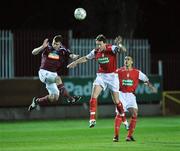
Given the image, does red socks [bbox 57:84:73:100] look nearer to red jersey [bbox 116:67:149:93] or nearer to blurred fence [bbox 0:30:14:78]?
red jersey [bbox 116:67:149:93]

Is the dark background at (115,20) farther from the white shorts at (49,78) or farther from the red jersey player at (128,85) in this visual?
the red jersey player at (128,85)

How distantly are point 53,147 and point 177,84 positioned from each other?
2266 centimetres

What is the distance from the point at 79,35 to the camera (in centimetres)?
4784

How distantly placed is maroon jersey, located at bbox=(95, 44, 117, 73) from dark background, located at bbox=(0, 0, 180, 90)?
18063 mm

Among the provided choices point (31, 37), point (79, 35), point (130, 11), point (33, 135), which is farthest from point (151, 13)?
point (33, 135)

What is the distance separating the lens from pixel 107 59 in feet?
73.0

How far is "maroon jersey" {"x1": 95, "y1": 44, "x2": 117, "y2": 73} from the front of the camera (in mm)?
22219

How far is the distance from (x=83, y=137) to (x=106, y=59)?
2775 millimetres

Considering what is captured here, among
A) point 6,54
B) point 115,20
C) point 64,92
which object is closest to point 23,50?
point 6,54

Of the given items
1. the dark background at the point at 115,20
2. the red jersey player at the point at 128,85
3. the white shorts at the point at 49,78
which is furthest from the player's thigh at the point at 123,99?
the dark background at the point at 115,20

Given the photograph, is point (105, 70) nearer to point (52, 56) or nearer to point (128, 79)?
point (128, 79)

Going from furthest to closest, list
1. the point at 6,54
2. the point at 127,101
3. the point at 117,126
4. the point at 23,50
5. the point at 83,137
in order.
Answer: the point at 23,50 → the point at 6,54 → the point at 83,137 → the point at 127,101 → the point at 117,126

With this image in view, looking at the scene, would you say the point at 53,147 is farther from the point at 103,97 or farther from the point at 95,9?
the point at 95,9

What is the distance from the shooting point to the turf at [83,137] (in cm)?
1966
